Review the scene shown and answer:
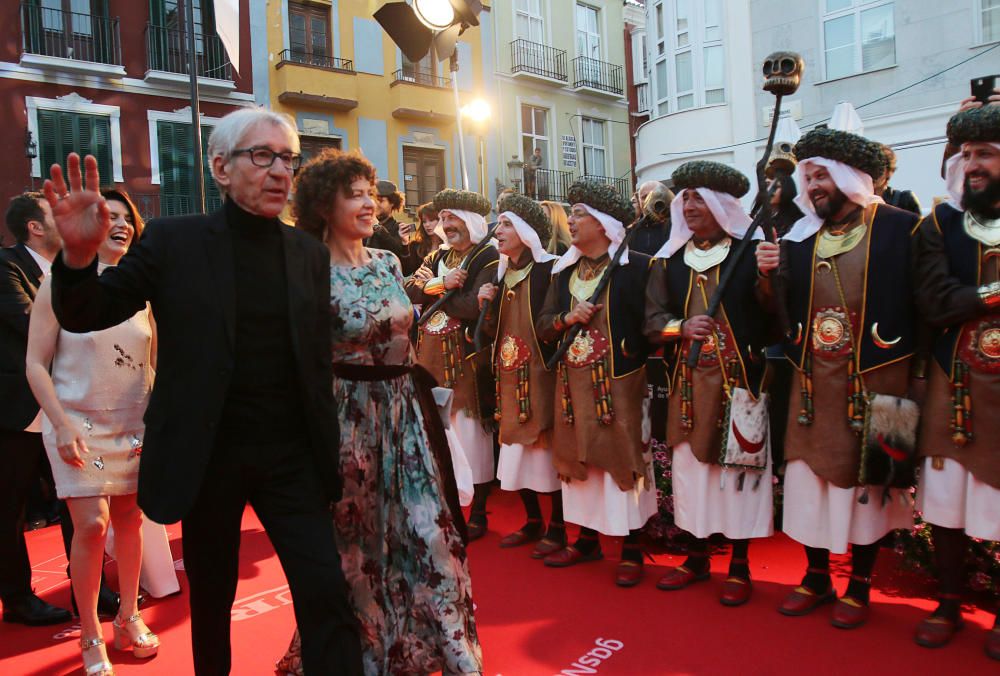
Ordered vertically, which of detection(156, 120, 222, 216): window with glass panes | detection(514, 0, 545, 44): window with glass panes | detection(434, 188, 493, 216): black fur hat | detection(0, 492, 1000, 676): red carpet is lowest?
detection(0, 492, 1000, 676): red carpet

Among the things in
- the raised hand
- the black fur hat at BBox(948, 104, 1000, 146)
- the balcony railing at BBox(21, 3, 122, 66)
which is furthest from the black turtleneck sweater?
the balcony railing at BBox(21, 3, 122, 66)

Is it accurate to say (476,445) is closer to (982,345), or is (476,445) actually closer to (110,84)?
(982,345)

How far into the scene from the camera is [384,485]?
3045mm

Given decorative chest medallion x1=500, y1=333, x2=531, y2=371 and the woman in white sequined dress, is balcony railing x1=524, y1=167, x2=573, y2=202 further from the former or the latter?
the woman in white sequined dress

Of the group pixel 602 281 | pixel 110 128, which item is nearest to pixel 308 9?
pixel 110 128

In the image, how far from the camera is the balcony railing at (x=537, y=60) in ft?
72.5

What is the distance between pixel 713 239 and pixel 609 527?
157 cm

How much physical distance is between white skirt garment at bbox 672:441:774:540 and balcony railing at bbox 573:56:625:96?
21186mm

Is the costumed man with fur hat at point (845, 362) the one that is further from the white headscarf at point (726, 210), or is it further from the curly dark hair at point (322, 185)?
the curly dark hair at point (322, 185)

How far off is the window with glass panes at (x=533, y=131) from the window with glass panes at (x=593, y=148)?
152cm

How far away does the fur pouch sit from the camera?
3.27 metres

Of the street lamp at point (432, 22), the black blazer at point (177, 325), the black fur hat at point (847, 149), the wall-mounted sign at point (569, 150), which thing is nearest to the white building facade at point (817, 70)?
the wall-mounted sign at point (569, 150)

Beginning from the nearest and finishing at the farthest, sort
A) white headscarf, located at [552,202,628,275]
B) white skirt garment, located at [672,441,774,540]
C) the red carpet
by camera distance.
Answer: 1. the red carpet
2. white skirt garment, located at [672,441,774,540]
3. white headscarf, located at [552,202,628,275]

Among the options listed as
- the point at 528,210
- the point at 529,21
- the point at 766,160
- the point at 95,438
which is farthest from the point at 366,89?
the point at 95,438
